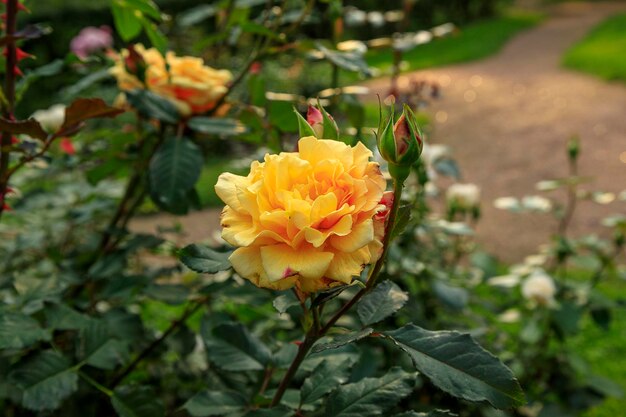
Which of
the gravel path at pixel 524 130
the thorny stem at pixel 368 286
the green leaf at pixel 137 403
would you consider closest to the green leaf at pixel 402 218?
the thorny stem at pixel 368 286

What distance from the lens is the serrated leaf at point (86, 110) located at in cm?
99

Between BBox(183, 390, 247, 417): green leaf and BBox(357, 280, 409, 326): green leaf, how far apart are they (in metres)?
0.24

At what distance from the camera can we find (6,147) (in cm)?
102

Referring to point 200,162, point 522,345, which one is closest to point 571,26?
point 522,345

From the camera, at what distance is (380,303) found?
83 centimetres

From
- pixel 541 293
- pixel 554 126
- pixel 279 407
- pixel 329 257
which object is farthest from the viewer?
pixel 554 126

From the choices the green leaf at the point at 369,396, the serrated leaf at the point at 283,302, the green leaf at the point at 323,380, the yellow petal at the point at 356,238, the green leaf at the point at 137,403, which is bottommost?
the green leaf at the point at 137,403

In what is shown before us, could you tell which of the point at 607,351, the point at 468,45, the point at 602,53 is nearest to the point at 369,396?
the point at 607,351

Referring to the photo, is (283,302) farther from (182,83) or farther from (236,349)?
(182,83)

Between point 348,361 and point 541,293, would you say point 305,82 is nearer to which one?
point 541,293

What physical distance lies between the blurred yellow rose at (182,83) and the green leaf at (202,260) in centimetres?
56

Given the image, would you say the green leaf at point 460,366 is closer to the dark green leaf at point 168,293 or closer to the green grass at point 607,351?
the dark green leaf at point 168,293

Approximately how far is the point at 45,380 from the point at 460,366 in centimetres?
61

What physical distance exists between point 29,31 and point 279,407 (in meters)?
0.63
